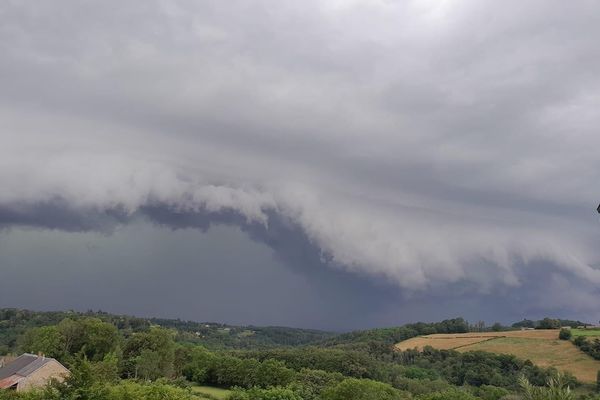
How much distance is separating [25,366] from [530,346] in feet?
397

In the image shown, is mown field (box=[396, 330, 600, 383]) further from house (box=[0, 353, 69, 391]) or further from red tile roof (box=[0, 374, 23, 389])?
red tile roof (box=[0, 374, 23, 389])

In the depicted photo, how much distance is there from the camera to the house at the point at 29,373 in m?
75.9

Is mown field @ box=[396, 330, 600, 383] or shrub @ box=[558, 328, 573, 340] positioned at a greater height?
shrub @ box=[558, 328, 573, 340]

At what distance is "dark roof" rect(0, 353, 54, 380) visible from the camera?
78938mm

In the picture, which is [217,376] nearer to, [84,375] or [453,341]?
[84,375]

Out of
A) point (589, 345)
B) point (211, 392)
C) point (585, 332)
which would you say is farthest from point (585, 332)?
point (211, 392)

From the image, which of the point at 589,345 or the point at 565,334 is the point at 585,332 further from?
the point at 589,345

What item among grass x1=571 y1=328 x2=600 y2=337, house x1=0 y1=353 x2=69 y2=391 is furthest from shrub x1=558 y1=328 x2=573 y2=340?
house x1=0 y1=353 x2=69 y2=391

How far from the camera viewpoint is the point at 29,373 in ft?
254

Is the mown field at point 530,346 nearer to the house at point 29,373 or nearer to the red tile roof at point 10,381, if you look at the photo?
the house at point 29,373

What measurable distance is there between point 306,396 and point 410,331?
12673 centimetres

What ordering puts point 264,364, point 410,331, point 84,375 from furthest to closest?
point 410,331 → point 264,364 → point 84,375

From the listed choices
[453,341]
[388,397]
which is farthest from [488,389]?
[453,341]

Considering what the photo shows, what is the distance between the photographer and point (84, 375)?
4028cm
